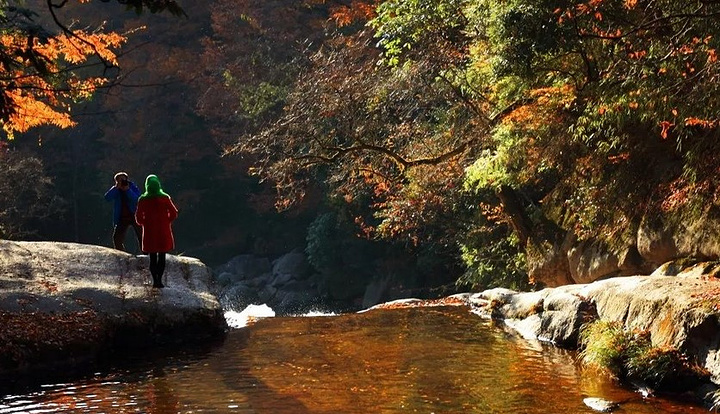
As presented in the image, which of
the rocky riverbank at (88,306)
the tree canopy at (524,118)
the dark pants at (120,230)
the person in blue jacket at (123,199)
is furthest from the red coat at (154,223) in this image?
the tree canopy at (524,118)

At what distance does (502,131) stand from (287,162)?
4.84 meters

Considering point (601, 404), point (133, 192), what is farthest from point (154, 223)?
point (601, 404)

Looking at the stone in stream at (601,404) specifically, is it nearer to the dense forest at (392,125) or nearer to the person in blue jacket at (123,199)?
the dense forest at (392,125)

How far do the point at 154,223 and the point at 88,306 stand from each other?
58.4 inches

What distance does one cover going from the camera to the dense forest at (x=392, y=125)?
10.3 metres

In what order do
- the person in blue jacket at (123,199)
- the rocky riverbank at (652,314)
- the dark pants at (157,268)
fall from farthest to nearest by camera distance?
the person in blue jacket at (123,199)
the dark pants at (157,268)
the rocky riverbank at (652,314)

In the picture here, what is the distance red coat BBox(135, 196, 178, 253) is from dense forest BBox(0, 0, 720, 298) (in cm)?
167

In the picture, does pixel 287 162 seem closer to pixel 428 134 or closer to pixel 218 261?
pixel 428 134

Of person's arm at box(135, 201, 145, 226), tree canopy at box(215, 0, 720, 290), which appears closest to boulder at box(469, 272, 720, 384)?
tree canopy at box(215, 0, 720, 290)

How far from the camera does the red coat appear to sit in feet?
37.0

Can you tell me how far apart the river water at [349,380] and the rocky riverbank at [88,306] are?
58 centimetres

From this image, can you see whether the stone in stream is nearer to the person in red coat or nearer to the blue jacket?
the person in red coat

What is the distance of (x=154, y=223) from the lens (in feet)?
37.0

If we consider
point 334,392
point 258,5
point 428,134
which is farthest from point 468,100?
point 258,5
